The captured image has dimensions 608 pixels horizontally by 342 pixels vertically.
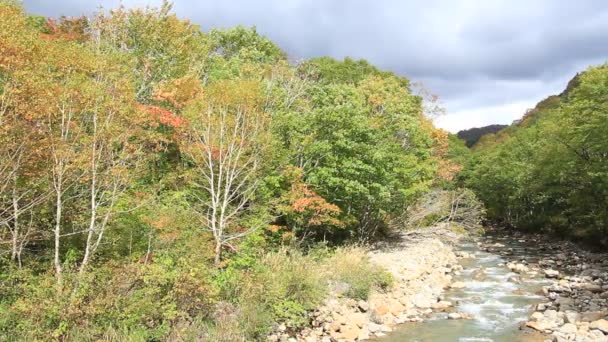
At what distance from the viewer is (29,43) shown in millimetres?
12617

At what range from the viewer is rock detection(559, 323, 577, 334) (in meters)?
14.3

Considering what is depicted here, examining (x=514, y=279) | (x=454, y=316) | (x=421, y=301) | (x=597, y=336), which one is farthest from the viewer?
(x=514, y=279)

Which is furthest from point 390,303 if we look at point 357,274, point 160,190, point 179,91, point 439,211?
point 439,211

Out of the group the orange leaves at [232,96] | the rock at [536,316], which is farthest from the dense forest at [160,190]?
the rock at [536,316]

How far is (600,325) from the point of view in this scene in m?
14.3

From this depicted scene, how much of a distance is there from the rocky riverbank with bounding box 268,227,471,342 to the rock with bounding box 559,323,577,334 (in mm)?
3167

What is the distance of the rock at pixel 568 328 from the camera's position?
1426 centimetres

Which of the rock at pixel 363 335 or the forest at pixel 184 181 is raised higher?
the forest at pixel 184 181

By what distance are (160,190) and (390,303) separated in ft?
30.4

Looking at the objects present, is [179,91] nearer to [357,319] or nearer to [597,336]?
[357,319]

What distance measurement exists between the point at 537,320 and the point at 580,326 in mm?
1339

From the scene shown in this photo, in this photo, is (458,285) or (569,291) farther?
(458,285)

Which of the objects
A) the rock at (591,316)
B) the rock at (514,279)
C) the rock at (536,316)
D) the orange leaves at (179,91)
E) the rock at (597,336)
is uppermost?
the orange leaves at (179,91)

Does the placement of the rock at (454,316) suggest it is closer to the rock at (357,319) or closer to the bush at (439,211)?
the rock at (357,319)
